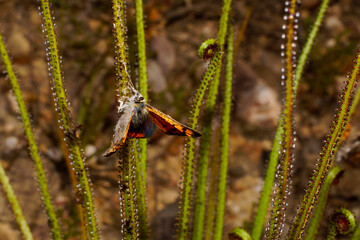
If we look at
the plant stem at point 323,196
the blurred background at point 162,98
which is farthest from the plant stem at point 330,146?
the blurred background at point 162,98

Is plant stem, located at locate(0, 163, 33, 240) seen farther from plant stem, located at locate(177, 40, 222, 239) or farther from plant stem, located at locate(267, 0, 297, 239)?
plant stem, located at locate(267, 0, 297, 239)

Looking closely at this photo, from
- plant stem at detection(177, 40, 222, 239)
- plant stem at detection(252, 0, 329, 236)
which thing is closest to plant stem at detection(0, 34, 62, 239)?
plant stem at detection(177, 40, 222, 239)

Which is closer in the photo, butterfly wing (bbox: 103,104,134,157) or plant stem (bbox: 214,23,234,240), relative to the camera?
butterfly wing (bbox: 103,104,134,157)

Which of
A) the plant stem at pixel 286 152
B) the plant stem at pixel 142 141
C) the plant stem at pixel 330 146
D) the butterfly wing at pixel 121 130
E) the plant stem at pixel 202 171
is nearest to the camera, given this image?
the butterfly wing at pixel 121 130

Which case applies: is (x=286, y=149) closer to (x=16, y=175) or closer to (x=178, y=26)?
(x=16, y=175)

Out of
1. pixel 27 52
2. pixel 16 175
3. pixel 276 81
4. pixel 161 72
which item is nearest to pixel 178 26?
pixel 161 72

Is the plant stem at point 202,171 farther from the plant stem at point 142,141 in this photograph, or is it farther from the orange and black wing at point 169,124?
the orange and black wing at point 169,124

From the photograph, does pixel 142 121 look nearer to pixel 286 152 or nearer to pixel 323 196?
pixel 286 152
